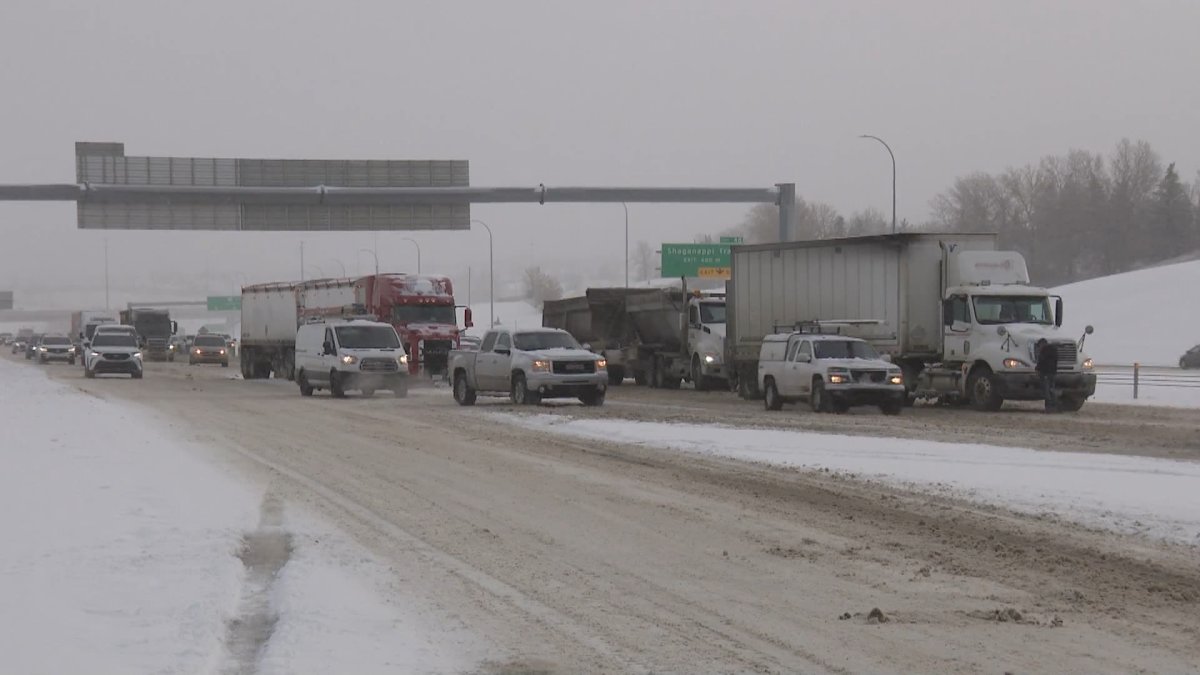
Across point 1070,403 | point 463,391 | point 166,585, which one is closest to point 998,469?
point 166,585

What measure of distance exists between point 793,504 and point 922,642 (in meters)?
6.69

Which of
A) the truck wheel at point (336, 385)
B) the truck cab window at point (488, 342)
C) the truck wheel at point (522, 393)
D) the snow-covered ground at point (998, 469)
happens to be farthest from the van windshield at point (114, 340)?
the snow-covered ground at point (998, 469)

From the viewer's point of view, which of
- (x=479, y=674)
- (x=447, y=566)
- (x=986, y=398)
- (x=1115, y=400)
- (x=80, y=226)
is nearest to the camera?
(x=479, y=674)

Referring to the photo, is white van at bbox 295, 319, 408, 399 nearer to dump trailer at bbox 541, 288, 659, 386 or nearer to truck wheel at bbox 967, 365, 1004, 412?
dump trailer at bbox 541, 288, 659, 386

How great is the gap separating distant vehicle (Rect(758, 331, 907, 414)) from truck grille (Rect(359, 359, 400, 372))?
37.7 ft

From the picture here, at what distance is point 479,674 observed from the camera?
25.0 feet

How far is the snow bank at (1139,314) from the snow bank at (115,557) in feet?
217

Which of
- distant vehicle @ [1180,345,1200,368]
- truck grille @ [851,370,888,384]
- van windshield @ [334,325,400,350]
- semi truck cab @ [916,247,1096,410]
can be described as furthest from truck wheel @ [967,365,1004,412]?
distant vehicle @ [1180,345,1200,368]

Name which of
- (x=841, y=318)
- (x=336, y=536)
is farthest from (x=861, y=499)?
(x=841, y=318)

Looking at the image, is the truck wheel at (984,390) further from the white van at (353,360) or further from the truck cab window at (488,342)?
the white van at (353,360)

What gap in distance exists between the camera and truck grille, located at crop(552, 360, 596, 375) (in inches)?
1258

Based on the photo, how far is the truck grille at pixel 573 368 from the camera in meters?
32.0

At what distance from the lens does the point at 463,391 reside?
3447 centimetres

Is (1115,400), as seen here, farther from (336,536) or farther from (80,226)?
(80,226)
